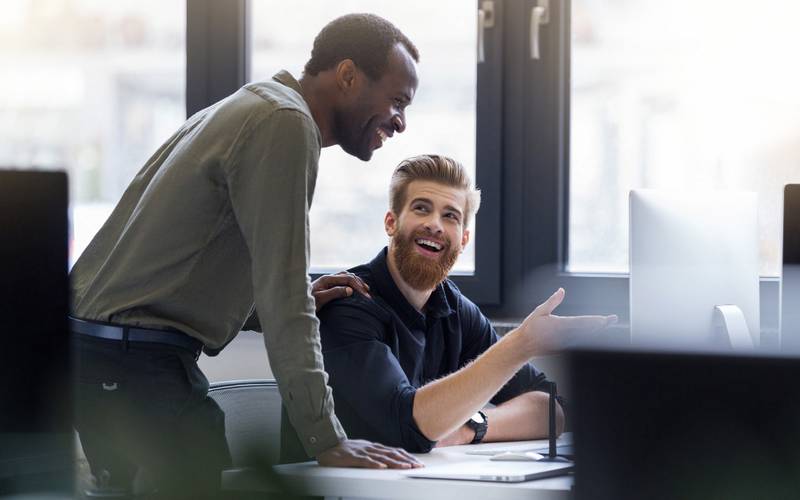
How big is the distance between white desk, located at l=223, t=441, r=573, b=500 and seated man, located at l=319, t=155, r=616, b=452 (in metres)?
0.35

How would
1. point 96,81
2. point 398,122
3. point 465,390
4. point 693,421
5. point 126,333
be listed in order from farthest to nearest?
point 96,81 → point 398,122 → point 465,390 → point 126,333 → point 693,421

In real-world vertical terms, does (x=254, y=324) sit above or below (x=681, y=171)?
below

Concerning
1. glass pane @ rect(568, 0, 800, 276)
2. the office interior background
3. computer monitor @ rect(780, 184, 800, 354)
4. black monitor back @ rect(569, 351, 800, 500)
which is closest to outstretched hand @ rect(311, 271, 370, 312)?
computer monitor @ rect(780, 184, 800, 354)

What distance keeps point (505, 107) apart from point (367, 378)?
1.39m

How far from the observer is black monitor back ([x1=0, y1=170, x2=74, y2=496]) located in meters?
0.80

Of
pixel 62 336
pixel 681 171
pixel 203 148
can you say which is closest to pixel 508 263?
pixel 681 171

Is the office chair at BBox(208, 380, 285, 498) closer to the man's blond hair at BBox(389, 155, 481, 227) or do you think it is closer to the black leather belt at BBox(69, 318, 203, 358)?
the black leather belt at BBox(69, 318, 203, 358)

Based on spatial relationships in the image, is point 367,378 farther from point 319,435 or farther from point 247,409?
point 319,435

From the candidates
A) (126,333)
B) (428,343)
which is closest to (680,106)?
(428,343)

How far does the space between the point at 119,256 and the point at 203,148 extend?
0.77 feet

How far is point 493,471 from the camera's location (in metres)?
1.50

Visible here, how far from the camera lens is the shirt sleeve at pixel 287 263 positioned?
1562mm

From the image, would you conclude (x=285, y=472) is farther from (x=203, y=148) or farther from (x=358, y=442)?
(x=203, y=148)

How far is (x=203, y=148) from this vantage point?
1721 mm
